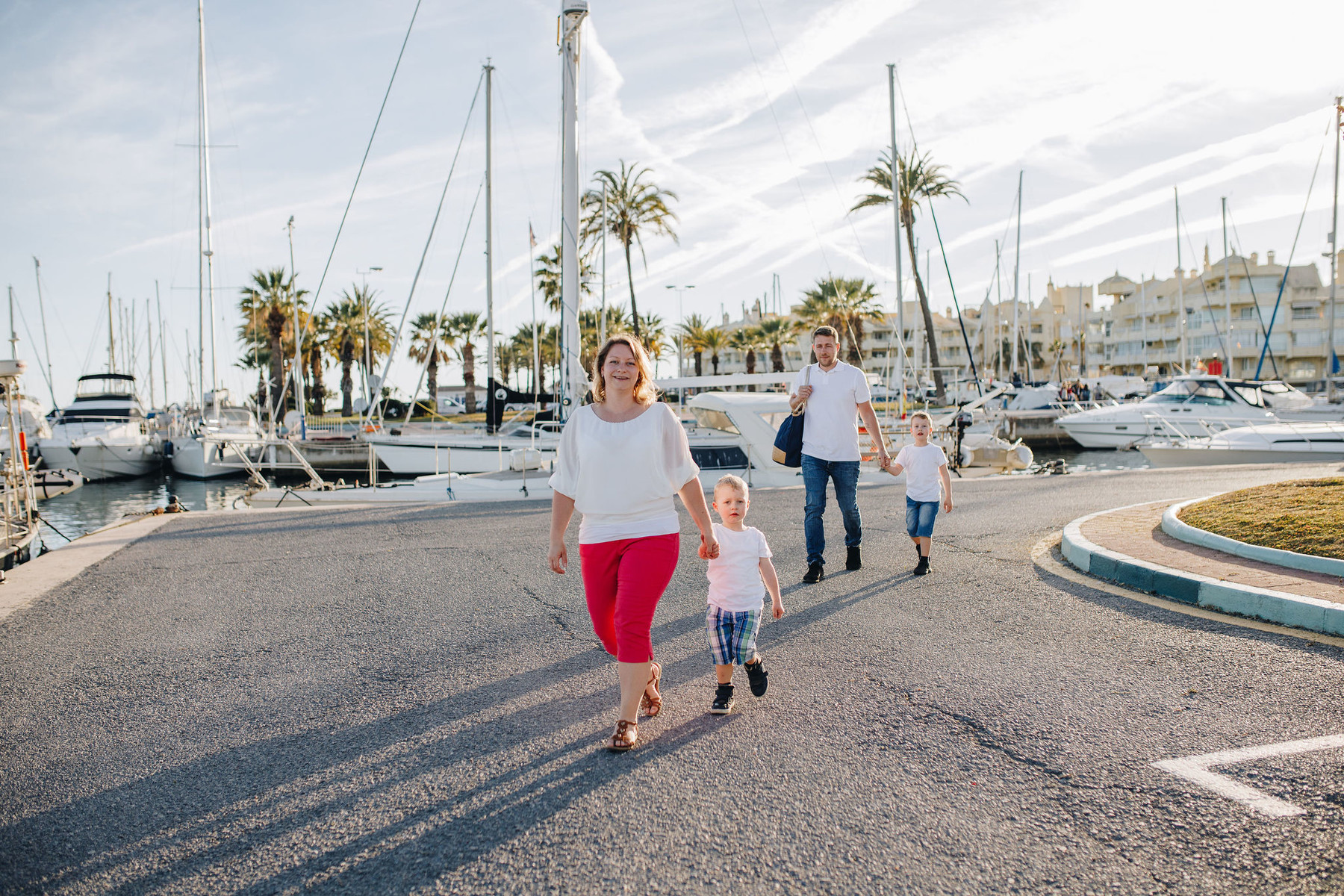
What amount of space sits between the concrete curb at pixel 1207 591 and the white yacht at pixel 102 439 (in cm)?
3649

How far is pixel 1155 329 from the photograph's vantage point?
3263 inches

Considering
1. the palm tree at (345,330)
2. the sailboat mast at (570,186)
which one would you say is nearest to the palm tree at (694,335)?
the palm tree at (345,330)

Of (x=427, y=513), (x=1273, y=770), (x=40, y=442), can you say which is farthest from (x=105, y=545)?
(x=40, y=442)

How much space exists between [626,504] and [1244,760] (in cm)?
251

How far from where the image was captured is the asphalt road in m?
2.53

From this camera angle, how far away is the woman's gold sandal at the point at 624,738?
339cm

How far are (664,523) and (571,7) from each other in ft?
43.0

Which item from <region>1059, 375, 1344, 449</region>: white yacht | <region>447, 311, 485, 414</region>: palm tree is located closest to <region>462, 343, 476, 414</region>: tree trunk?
<region>447, 311, 485, 414</region>: palm tree

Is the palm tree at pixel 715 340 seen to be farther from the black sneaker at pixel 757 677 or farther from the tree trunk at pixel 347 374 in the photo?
the black sneaker at pixel 757 677

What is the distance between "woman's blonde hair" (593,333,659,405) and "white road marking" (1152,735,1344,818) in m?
2.42

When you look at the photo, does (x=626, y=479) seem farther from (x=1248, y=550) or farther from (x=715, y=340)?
(x=715, y=340)

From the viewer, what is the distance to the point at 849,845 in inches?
103

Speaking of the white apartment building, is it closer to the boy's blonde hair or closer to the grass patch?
the grass patch

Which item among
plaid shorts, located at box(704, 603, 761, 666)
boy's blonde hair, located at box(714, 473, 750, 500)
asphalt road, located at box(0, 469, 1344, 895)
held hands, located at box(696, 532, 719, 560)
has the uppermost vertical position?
boy's blonde hair, located at box(714, 473, 750, 500)
